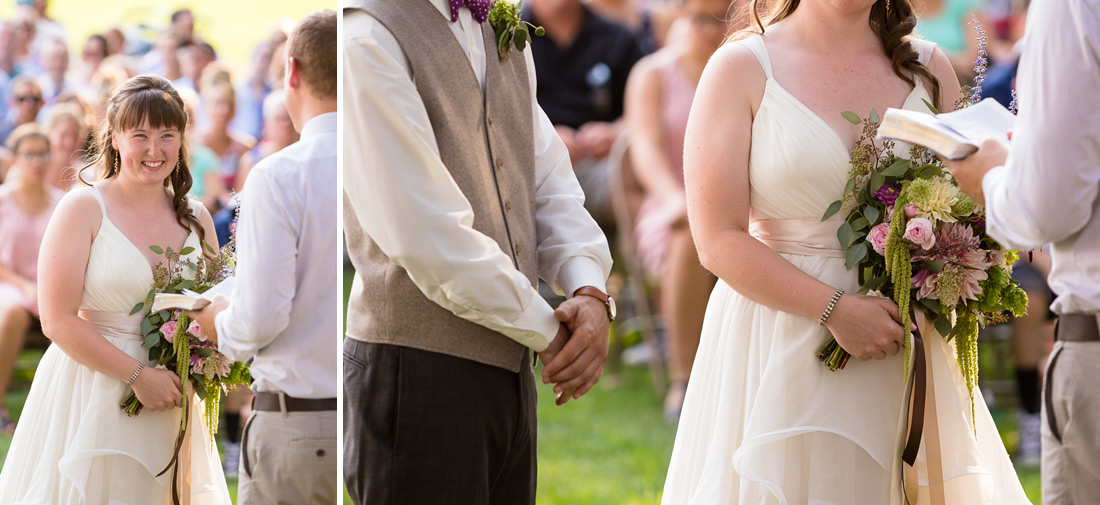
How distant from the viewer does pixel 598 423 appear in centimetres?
516

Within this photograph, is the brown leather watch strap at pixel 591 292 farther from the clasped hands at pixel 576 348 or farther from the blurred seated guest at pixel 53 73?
the blurred seated guest at pixel 53 73

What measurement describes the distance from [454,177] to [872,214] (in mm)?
821

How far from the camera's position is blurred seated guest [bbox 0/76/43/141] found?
82.9 inches

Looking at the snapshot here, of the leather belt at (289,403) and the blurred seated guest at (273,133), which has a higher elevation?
the blurred seated guest at (273,133)

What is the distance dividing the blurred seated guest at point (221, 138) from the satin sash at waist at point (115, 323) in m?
0.28

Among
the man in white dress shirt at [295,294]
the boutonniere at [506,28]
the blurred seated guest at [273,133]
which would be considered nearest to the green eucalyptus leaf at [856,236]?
the boutonniere at [506,28]

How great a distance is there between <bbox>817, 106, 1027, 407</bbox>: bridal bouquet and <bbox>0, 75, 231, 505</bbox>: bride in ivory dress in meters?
1.29

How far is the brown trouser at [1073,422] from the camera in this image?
1.82 meters

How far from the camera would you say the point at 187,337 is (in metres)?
1.96

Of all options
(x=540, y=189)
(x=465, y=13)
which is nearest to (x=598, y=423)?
(x=540, y=189)

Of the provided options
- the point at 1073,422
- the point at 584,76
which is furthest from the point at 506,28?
the point at 584,76

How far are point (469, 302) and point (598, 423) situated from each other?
3424mm

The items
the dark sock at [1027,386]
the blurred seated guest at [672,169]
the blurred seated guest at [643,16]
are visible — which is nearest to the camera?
the dark sock at [1027,386]

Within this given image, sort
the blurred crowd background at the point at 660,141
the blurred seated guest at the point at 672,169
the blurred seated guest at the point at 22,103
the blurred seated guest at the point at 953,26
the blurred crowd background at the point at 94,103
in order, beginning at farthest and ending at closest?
the blurred seated guest at the point at 672,169 < the blurred seated guest at the point at 953,26 < the blurred crowd background at the point at 660,141 < the blurred seated guest at the point at 22,103 < the blurred crowd background at the point at 94,103
